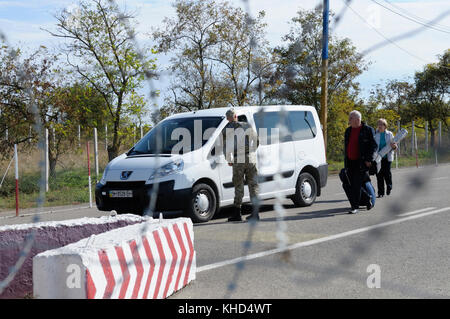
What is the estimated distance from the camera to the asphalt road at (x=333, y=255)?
5.39 ft

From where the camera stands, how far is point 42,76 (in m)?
15.3

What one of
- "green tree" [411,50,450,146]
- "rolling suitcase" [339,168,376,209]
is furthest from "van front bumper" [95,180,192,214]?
"green tree" [411,50,450,146]

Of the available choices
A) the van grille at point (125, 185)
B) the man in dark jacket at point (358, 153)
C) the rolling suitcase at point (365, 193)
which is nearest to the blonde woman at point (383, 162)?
the rolling suitcase at point (365, 193)

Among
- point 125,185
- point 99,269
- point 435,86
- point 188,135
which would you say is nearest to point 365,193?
point 188,135

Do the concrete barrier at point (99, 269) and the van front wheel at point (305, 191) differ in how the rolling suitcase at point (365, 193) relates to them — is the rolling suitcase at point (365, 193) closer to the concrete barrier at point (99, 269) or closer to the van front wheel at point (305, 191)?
the van front wheel at point (305, 191)

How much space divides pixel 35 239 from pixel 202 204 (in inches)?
186

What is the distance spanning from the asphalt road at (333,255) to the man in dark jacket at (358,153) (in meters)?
0.40

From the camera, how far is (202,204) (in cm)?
884

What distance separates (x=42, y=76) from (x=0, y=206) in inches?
159

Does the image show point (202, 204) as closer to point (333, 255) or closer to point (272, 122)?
point (333, 255)
